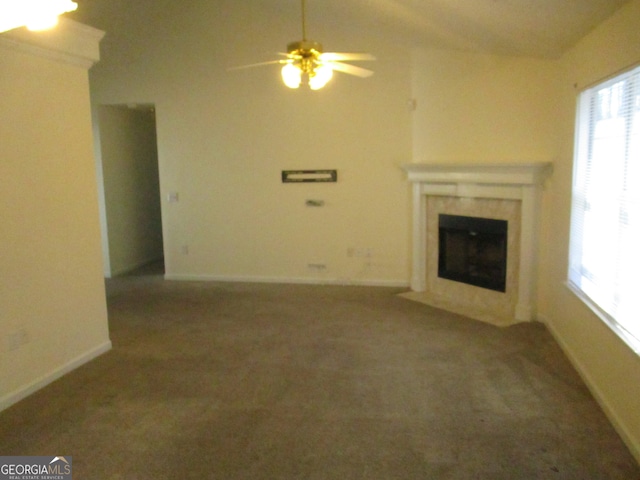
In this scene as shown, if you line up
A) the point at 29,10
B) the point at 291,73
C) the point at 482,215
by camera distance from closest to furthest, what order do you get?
1. the point at 29,10
2. the point at 291,73
3. the point at 482,215

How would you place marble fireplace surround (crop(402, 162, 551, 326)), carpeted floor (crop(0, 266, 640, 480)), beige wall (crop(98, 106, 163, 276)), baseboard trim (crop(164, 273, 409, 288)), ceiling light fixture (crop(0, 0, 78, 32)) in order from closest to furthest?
ceiling light fixture (crop(0, 0, 78, 32)) < carpeted floor (crop(0, 266, 640, 480)) < marble fireplace surround (crop(402, 162, 551, 326)) < baseboard trim (crop(164, 273, 409, 288)) < beige wall (crop(98, 106, 163, 276))

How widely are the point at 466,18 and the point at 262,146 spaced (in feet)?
10.5

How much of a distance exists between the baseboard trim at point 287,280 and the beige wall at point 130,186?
97 centimetres

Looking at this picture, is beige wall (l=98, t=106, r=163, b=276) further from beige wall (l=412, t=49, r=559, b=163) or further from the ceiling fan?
the ceiling fan

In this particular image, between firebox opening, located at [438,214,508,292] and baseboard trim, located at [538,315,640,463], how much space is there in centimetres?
105

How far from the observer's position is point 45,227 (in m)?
3.49

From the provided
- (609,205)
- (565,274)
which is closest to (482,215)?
(565,274)

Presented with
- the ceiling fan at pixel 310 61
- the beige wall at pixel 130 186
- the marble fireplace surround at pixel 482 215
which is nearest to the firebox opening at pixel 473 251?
the marble fireplace surround at pixel 482 215

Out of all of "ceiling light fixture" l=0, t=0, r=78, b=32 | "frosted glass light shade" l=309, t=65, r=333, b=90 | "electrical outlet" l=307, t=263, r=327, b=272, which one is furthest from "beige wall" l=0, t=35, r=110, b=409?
"electrical outlet" l=307, t=263, r=327, b=272

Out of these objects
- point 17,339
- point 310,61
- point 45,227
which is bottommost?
point 17,339

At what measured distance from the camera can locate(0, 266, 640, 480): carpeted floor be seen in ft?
8.32

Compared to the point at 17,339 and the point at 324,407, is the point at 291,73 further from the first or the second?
the point at 17,339

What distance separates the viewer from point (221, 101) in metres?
6.38

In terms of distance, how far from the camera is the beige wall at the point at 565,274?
106 inches
